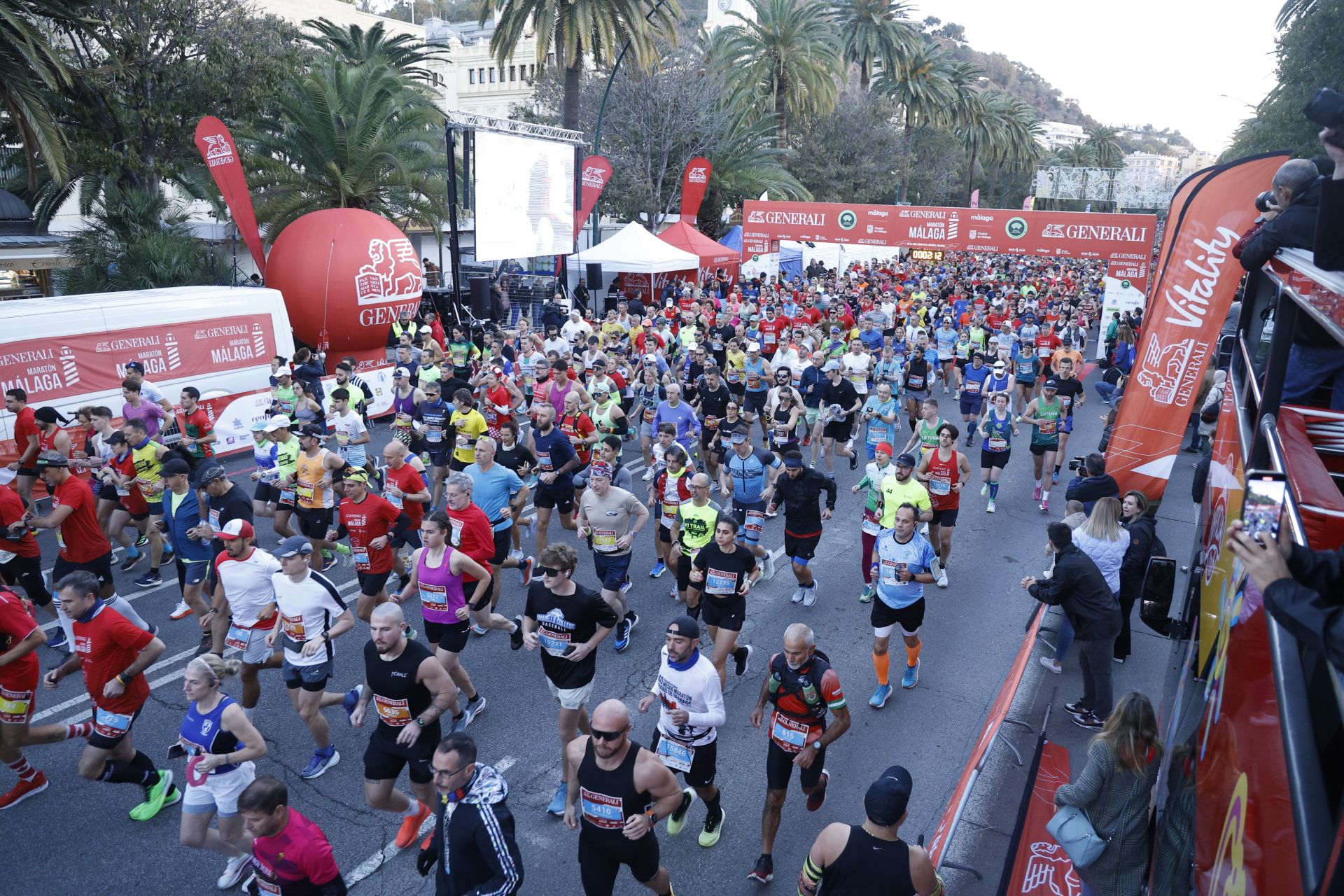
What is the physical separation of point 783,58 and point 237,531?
3622 centimetres

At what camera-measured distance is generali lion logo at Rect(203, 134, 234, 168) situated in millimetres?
17641

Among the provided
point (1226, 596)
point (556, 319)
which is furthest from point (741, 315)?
point (1226, 596)

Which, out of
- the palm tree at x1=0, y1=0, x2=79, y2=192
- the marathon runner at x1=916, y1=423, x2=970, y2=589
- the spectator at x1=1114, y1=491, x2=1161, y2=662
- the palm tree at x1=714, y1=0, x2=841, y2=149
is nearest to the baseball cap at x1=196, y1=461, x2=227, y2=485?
the marathon runner at x1=916, y1=423, x2=970, y2=589

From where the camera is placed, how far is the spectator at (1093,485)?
834cm

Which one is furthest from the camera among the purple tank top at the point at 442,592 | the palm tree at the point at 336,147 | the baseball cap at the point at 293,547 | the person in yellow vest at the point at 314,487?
the palm tree at the point at 336,147

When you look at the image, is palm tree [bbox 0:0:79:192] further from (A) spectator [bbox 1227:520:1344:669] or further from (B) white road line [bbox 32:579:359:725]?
(A) spectator [bbox 1227:520:1344:669]

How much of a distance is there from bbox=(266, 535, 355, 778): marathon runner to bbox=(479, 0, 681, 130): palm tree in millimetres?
22962

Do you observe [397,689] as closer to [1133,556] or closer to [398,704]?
[398,704]

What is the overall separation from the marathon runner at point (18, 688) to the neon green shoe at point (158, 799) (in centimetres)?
58

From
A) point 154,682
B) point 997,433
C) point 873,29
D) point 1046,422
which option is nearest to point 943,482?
point 997,433

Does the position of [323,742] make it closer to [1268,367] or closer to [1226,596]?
[1226,596]

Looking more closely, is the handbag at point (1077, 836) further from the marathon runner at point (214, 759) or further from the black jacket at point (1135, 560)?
the marathon runner at point (214, 759)

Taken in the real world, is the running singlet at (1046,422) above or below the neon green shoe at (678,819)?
above

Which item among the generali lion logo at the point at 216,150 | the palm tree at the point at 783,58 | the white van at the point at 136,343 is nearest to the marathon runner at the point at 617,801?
the white van at the point at 136,343
